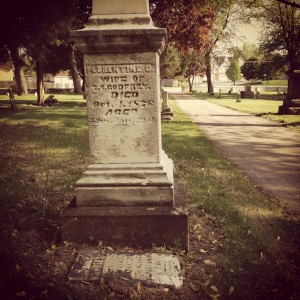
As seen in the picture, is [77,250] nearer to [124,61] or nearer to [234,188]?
[124,61]

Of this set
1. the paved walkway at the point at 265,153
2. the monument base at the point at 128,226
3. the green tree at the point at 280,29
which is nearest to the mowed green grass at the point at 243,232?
the paved walkway at the point at 265,153

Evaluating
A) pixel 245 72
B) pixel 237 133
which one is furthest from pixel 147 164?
pixel 245 72

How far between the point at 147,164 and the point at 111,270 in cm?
126

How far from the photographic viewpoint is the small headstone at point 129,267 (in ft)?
9.75

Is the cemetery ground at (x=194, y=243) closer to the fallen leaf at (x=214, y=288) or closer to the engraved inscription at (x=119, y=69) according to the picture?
the fallen leaf at (x=214, y=288)

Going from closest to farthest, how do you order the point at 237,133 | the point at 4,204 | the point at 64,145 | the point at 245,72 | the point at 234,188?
the point at 4,204 → the point at 234,188 → the point at 64,145 → the point at 237,133 → the point at 245,72

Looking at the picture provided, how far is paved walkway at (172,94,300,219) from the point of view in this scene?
5.49 meters

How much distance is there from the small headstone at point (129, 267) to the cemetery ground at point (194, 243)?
0.26 feet

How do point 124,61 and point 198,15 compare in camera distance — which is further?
point 198,15

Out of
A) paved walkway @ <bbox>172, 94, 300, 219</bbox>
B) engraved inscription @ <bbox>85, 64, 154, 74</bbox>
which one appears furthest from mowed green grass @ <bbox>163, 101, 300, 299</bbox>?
engraved inscription @ <bbox>85, 64, 154, 74</bbox>

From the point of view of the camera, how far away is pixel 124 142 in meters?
3.67

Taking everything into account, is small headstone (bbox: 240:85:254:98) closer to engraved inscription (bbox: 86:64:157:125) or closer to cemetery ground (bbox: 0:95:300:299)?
cemetery ground (bbox: 0:95:300:299)

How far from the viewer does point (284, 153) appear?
8133 mm

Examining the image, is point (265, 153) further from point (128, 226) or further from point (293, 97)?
point (293, 97)
